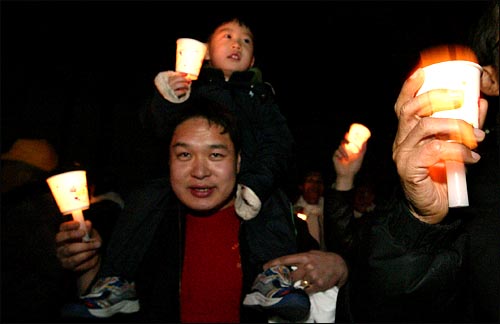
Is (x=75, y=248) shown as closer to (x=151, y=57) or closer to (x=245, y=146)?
(x=245, y=146)

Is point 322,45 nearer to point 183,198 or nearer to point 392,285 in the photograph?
point 183,198

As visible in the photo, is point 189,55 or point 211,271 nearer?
point 211,271

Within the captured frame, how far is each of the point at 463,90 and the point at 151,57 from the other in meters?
6.71

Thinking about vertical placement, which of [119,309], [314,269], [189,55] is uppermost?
[189,55]

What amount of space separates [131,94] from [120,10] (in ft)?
8.61

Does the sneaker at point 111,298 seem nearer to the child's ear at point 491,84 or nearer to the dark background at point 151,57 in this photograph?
the child's ear at point 491,84

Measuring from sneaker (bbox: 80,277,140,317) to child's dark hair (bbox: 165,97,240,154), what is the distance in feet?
3.74

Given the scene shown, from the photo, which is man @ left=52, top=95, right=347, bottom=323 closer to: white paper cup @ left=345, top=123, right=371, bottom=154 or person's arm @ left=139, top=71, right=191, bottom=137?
person's arm @ left=139, top=71, right=191, bottom=137

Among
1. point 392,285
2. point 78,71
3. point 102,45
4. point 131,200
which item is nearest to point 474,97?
point 392,285

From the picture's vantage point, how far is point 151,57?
7.47 m

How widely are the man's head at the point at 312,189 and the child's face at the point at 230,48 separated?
2.94 m

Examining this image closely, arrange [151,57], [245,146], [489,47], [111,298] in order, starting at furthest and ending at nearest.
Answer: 1. [151,57]
2. [245,146]
3. [111,298]
4. [489,47]

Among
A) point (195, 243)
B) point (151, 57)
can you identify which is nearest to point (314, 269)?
point (195, 243)

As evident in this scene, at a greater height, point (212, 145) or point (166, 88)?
point (166, 88)
